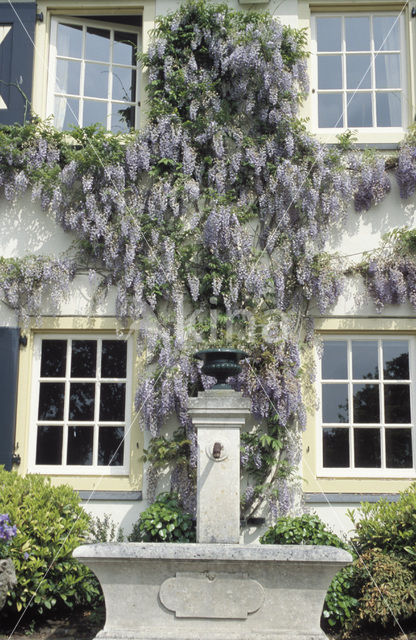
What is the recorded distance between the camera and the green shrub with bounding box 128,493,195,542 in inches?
208

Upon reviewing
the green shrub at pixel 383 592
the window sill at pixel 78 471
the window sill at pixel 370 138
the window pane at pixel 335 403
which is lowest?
the green shrub at pixel 383 592

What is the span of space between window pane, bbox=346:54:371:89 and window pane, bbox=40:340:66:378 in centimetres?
366

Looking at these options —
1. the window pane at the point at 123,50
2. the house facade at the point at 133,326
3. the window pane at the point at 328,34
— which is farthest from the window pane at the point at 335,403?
the window pane at the point at 123,50

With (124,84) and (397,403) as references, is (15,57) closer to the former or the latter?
(124,84)

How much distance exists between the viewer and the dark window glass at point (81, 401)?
6.15 meters

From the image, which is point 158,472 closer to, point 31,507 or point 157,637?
point 31,507

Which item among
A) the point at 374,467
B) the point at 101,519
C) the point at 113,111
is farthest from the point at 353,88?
the point at 101,519

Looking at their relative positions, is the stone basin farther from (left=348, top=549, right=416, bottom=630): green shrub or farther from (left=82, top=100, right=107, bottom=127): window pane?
(left=82, top=100, right=107, bottom=127): window pane

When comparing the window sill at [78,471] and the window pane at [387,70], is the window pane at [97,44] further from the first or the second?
the window sill at [78,471]

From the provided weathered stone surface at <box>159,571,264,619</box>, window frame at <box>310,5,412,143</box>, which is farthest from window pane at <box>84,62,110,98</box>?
weathered stone surface at <box>159,571,264,619</box>

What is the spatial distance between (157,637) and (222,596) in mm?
443

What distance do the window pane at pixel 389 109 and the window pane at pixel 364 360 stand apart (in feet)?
6.91

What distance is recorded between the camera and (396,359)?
6.18 meters

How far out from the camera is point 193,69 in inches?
252
